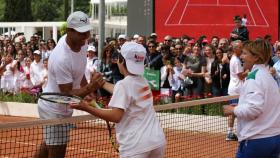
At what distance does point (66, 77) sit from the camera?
6055 mm

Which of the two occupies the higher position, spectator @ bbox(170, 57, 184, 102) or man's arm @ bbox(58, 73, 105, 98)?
man's arm @ bbox(58, 73, 105, 98)

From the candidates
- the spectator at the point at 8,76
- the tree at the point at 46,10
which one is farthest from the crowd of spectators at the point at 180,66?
the tree at the point at 46,10

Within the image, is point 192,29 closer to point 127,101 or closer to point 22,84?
point 22,84

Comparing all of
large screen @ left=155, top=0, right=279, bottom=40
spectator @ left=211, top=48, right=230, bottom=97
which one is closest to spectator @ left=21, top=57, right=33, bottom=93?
large screen @ left=155, top=0, right=279, bottom=40

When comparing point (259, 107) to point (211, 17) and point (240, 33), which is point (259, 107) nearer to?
point (240, 33)

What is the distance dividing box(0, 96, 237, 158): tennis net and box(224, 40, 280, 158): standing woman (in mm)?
3871

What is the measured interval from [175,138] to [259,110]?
260 inches

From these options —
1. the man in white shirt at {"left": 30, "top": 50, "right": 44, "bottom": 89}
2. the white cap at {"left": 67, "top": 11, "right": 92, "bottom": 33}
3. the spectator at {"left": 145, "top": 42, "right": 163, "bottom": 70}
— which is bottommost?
the man in white shirt at {"left": 30, "top": 50, "right": 44, "bottom": 89}

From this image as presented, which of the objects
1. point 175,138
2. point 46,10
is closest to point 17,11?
point 46,10

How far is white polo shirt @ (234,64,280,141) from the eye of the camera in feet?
18.1

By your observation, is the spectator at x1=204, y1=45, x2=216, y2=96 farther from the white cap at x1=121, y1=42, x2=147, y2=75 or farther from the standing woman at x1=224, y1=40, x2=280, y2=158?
the white cap at x1=121, y1=42, x2=147, y2=75

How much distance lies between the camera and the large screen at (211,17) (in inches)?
796

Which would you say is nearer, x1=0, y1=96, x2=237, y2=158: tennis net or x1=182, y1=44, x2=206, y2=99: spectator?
x1=0, y1=96, x2=237, y2=158: tennis net

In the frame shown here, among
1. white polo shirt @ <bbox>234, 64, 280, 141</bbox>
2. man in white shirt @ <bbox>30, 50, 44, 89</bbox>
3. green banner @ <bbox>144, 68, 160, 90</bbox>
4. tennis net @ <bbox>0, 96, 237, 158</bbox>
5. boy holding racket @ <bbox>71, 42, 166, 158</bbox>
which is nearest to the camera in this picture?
boy holding racket @ <bbox>71, 42, 166, 158</bbox>
